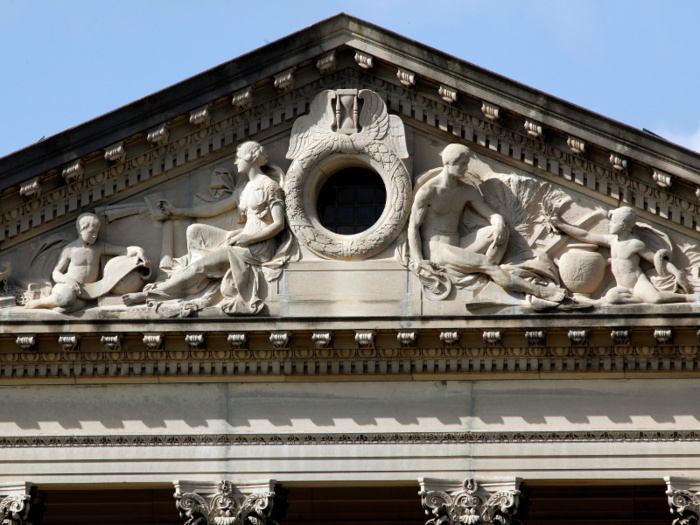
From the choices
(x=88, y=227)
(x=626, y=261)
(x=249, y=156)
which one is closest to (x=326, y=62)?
(x=249, y=156)

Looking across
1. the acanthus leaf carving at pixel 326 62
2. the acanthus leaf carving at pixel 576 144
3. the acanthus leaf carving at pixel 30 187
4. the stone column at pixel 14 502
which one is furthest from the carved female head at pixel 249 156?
the stone column at pixel 14 502

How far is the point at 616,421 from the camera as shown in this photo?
22141mm

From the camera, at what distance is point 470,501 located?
71.4 ft

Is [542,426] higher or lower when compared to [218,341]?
lower

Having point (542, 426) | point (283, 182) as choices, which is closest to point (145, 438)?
point (283, 182)

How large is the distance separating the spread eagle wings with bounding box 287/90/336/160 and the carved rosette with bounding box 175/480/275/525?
18.2 feet

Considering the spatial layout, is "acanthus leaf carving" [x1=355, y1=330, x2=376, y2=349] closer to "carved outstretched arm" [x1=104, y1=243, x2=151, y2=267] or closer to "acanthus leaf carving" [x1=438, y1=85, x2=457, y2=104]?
"carved outstretched arm" [x1=104, y1=243, x2=151, y2=267]

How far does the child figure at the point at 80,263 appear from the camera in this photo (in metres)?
22.7

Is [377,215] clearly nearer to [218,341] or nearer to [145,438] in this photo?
[218,341]

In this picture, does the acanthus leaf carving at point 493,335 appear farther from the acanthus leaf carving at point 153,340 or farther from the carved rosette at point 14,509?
the carved rosette at point 14,509

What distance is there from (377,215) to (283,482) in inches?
183

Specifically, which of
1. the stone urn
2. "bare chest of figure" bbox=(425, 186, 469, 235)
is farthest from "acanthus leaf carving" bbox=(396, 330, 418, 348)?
the stone urn

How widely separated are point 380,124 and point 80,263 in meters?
5.42

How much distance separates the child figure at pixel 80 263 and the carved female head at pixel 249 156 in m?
2.18
